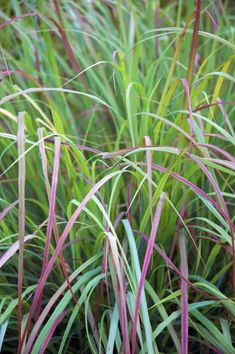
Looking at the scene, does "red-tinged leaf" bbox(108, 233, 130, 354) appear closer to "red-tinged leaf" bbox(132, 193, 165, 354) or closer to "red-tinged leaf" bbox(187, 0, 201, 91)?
"red-tinged leaf" bbox(132, 193, 165, 354)

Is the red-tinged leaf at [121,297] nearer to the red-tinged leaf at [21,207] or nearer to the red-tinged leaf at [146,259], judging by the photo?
the red-tinged leaf at [146,259]

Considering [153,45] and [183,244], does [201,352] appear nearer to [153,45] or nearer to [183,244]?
[183,244]

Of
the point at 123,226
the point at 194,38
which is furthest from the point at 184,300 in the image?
the point at 194,38

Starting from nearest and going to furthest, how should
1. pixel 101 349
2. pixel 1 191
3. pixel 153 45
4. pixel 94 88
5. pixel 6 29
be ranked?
1. pixel 101 349
2. pixel 1 191
3. pixel 94 88
4. pixel 153 45
5. pixel 6 29

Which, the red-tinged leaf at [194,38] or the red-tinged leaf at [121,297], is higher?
the red-tinged leaf at [194,38]

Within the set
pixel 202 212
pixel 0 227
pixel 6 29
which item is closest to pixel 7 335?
pixel 0 227

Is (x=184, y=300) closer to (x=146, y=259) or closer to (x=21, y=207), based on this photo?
(x=146, y=259)

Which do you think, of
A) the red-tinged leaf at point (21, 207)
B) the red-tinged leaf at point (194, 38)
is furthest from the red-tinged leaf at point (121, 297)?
the red-tinged leaf at point (194, 38)

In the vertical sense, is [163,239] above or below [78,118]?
below

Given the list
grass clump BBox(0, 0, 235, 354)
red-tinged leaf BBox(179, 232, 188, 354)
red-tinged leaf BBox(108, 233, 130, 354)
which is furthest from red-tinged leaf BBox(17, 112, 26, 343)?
red-tinged leaf BBox(179, 232, 188, 354)
